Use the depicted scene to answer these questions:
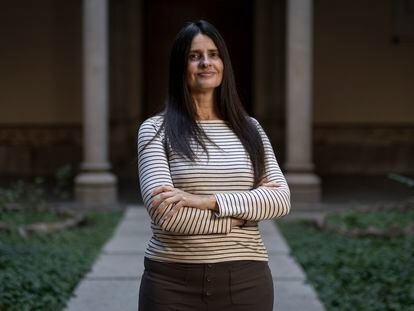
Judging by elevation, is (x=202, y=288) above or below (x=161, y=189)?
below

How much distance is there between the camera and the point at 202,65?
2387mm

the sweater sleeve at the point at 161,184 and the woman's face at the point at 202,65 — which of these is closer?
the sweater sleeve at the point at 161,184

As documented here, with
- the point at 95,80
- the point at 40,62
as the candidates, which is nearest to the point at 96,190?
the point at 95,80

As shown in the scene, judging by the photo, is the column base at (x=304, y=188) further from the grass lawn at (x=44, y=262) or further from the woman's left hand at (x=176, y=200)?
the woman's left hand at (x=176, y=200)

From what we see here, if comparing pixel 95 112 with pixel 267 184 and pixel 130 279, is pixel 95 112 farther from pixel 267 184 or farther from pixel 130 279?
pixel 267 184

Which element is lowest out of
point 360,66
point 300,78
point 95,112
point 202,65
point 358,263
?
point 358,263

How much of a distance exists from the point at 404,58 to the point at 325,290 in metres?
9.85

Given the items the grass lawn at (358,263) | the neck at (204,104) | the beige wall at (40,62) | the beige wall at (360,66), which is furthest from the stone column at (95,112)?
the neck at (204,104)

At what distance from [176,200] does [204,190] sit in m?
0.10

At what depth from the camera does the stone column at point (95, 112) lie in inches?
420

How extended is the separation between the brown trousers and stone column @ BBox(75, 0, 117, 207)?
8409mm

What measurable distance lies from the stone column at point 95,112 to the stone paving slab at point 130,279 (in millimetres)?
2357

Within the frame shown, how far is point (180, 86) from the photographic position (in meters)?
2.42

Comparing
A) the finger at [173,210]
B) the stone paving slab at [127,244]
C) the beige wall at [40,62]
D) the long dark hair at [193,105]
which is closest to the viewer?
the finger at [173,210]
